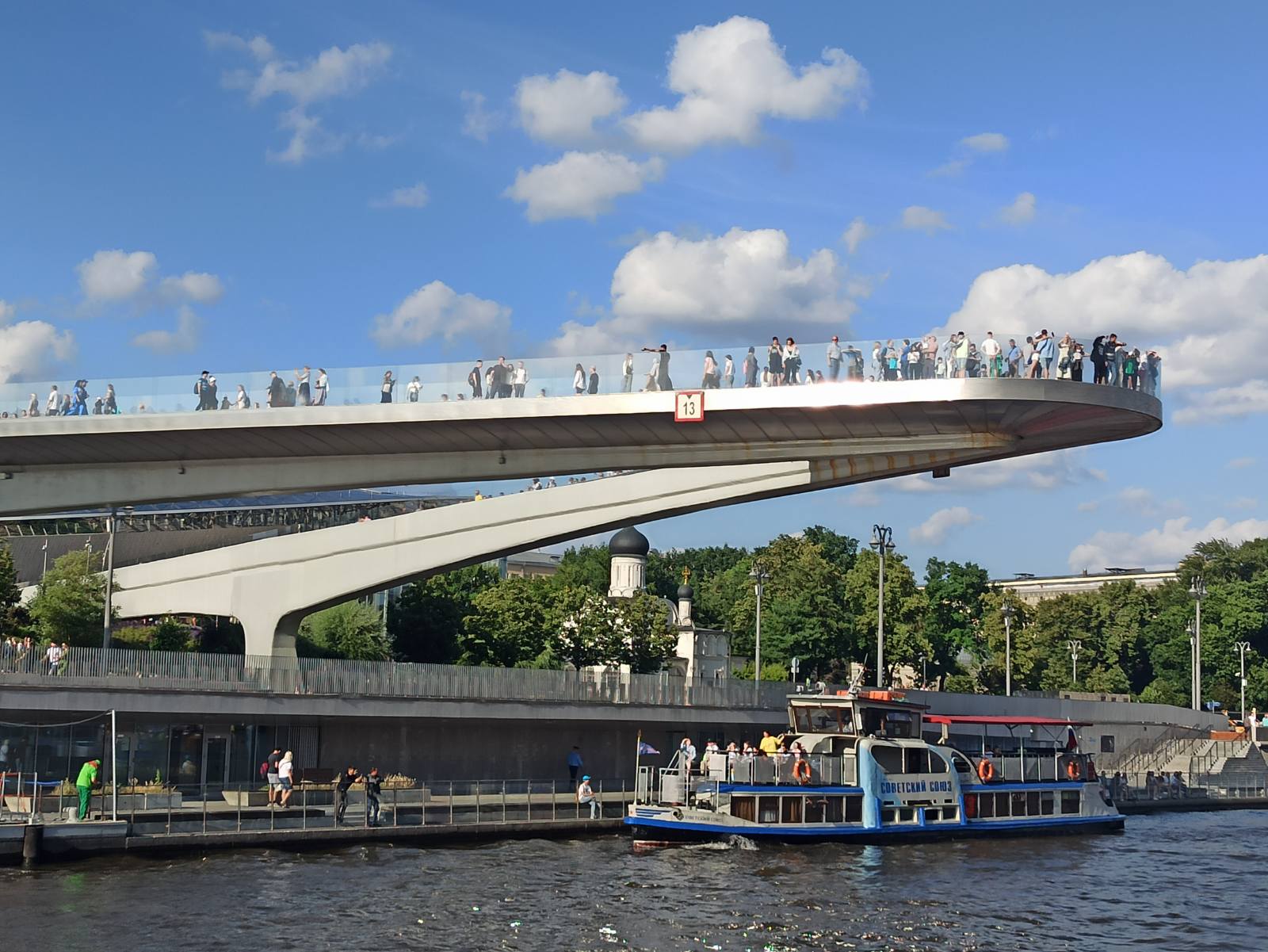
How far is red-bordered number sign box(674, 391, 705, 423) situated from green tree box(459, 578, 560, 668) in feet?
85.8

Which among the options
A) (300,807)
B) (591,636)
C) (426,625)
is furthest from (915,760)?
(426,625)

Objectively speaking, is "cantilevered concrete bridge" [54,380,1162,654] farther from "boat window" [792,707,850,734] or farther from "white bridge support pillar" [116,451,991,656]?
"boat window" [792,707,850,734]

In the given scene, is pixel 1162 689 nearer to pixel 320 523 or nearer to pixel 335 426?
pixel 320 523

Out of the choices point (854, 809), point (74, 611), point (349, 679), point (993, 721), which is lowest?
point (854, 809)

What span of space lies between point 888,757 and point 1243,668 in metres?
74.0

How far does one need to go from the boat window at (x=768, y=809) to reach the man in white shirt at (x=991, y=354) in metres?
13.2

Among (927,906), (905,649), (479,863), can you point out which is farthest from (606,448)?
(905,649)

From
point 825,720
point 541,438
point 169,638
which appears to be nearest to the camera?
point 825,720

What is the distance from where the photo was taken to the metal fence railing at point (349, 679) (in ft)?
132

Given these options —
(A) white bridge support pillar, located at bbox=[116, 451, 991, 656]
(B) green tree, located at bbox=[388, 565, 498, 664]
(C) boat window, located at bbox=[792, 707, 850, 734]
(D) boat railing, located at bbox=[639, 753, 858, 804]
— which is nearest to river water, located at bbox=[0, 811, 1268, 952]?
(D) boat railing, located at bbox=[639, 753, 858, 804]

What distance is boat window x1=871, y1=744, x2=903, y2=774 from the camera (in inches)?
1666

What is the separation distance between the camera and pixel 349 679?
44.4 metres

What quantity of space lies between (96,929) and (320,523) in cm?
5995

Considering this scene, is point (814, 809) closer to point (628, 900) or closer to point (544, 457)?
point (628, 900)
